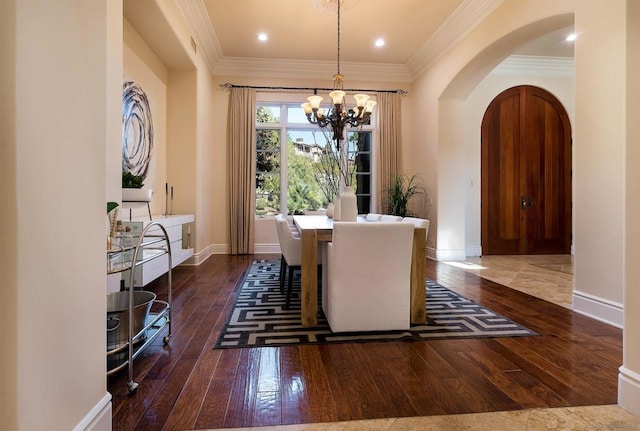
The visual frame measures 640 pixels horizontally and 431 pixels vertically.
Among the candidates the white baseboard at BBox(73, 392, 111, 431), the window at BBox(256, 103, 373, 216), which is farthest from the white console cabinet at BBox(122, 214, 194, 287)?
the window at BBox(256, 103, 373, 216)

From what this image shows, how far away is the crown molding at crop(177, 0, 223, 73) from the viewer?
13.6 ft

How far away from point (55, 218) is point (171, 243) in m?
2.93

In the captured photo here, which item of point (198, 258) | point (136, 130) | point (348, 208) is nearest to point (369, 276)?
point (348, 208)

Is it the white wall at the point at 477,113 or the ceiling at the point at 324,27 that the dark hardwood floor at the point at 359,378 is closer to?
the white wall at the point at 477,113

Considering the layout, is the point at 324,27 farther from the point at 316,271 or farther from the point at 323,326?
the point at 323,326

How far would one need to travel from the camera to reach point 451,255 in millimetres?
5465

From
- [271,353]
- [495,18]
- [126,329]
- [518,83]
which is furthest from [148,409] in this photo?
[518,83]

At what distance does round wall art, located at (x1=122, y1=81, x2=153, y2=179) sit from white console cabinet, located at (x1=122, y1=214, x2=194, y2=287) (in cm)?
61

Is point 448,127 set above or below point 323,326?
above

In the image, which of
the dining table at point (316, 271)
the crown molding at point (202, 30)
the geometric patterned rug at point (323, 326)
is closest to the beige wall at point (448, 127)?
the geometric patterned rug at point (323, 326)

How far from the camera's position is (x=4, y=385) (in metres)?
0.81

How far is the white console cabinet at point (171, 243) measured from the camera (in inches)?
105

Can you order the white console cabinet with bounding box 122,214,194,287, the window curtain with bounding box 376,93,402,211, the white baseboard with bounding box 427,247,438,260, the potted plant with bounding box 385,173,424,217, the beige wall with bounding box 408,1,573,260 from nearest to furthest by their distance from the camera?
the white console cabinet with bounding box 122,214,194,287, the beige wall with bounding box 408,1,573,260, the white baseboard with bounding box 427,247,438,260, the potted plant with bounding box 385,173,424,217, the window curtain with bounding box 376,93,402,211

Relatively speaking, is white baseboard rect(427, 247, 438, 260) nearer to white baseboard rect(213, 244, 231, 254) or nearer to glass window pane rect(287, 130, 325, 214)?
glass window pane rect(287, 130, 325, 214)
